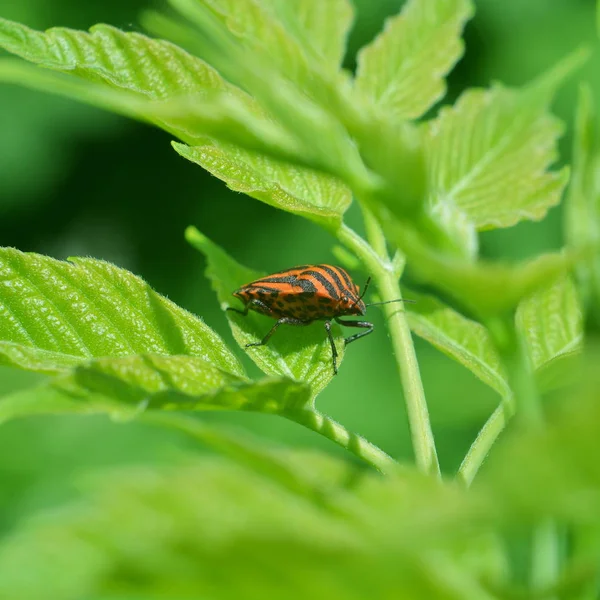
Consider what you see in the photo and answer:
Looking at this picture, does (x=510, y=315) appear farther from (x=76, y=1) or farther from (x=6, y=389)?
(x=76, y=1)

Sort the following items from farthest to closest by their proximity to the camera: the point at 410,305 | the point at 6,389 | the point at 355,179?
the point at 6,389, the point at 410,305, the point at 355,179

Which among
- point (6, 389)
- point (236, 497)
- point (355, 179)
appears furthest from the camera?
point (6, 389)

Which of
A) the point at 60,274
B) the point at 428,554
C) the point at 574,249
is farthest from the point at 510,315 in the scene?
the point at 60,274

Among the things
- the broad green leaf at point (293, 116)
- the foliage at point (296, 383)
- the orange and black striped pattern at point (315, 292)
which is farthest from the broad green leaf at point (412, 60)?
the orange and black striped pattern at point (315, 292)

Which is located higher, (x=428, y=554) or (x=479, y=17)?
(x=479, y=17)

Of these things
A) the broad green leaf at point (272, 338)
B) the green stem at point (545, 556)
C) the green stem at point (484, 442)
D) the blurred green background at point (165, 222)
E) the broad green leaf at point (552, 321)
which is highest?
the blurred green background at point (165, 222)

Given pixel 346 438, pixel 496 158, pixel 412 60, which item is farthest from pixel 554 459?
pixel 412 60

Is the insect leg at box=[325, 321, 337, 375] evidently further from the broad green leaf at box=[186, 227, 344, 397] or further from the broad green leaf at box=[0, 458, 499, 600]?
the broad green leaf at box=[0, 458, 499, 600]

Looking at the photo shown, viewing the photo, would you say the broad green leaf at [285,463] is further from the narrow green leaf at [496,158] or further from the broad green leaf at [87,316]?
the broad green leaf at [87,316]
